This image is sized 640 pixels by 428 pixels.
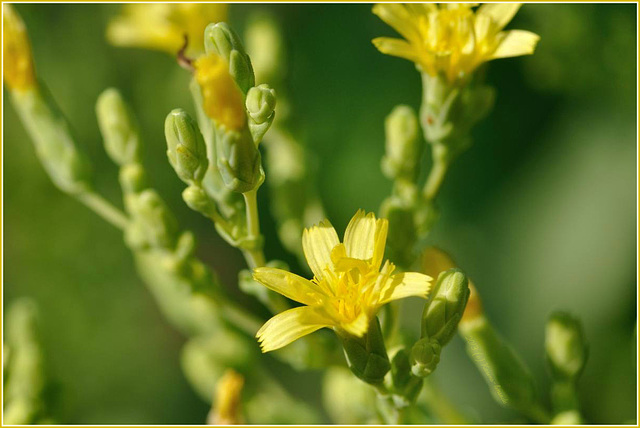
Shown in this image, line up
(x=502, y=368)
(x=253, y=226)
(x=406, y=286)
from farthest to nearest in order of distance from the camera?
(x=502, y=368), (x=253, y=226), (x=406, y=286)

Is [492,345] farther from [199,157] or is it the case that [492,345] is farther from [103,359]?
[103,359]

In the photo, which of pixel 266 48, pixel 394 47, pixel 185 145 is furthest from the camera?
pixel 266 48

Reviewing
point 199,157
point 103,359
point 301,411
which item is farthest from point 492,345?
point 103,359

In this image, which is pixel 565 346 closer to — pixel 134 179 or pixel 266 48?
pixel 134 179

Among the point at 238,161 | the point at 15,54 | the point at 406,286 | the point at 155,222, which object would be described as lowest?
the point at 406,286

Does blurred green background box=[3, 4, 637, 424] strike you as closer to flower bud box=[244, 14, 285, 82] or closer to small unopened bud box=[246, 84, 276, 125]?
flower bud box=[244, 14, 285, 82]

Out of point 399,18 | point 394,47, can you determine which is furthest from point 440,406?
point 399,18
